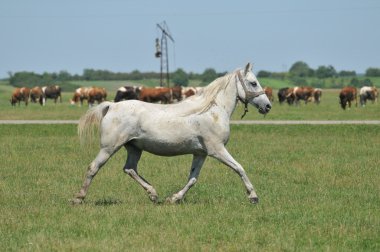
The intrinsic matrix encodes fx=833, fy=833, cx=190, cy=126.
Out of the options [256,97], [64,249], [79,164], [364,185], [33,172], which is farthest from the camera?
[79,164]

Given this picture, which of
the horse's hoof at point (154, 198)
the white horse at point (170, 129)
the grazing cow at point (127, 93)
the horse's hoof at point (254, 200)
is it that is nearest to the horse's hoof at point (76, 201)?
the white horse at point (170, 129)

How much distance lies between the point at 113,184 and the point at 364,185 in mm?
4524

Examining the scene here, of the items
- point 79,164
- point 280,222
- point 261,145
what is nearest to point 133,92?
point 261,145

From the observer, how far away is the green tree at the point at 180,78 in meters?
155

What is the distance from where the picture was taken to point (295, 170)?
57.1 ft

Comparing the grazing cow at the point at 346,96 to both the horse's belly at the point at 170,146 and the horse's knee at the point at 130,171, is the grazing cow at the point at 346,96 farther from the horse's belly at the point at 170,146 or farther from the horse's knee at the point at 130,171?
the horse's belly at the point at 170,146

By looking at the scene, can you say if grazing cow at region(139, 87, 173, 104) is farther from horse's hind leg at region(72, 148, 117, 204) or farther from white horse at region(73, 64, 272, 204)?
horse's hind leg at region(72, 148, 117, 204)

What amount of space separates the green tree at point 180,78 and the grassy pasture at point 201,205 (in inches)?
5140

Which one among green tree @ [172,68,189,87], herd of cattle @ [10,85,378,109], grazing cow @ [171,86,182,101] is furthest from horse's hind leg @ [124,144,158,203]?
green tree @ [172,68,189,87]

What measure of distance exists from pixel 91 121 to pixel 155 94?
49.3 m

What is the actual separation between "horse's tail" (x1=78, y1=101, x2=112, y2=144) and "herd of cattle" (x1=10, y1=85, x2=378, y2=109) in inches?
1615

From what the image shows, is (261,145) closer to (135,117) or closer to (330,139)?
(330,139)

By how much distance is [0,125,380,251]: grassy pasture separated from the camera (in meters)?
9.49

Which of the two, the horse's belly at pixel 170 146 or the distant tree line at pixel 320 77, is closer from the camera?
the horse's belly at pixel 170 146
